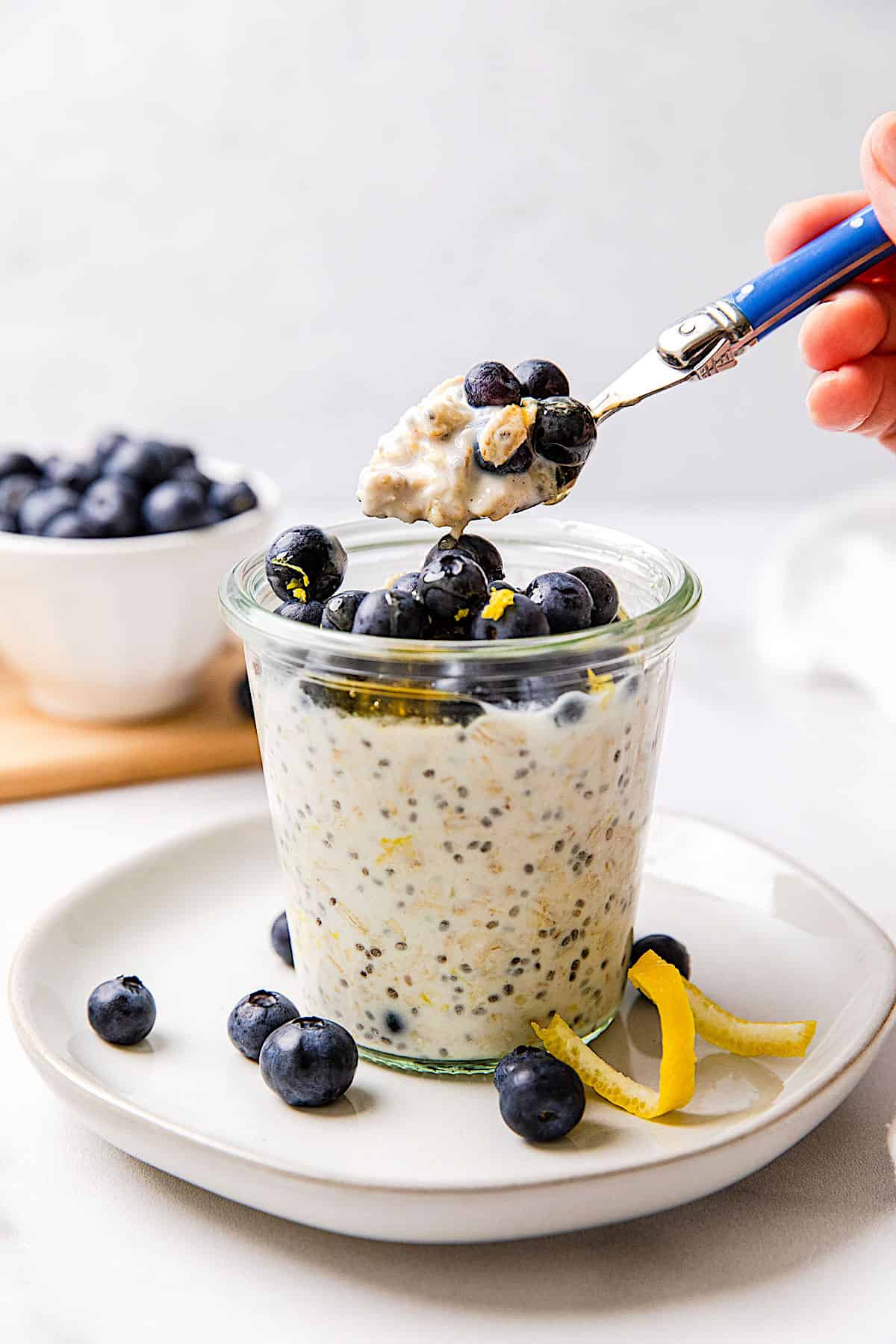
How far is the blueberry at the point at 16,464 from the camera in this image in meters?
1.81

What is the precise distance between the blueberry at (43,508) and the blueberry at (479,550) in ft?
2.64

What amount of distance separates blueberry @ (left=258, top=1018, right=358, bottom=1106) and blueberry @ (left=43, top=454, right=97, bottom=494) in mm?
1055

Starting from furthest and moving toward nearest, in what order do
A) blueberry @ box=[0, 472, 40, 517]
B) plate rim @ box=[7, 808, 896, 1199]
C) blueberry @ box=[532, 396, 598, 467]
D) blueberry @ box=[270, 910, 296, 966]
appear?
blueberry @ box=[0, 472, 40, 517] → blueberry @ box=[270, 910, 296, 966] → blueberry @ box=[532, 396, 598, 467] → plate rim @ box=[7, 808, 896, 1199]

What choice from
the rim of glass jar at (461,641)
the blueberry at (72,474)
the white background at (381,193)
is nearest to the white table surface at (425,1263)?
the rim of glass jar at (461,641)

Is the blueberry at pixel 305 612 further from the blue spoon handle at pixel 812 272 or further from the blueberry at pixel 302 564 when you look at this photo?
the blue spoon handle at pixel 812 272

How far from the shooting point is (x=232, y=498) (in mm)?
1771

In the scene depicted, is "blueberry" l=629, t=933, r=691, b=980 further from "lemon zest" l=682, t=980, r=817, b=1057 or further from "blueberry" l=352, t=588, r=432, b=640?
"blueberry" l=352, t=588, r=432, b=640

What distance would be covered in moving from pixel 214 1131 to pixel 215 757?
2.72 feet

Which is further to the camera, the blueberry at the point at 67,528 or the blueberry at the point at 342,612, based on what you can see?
the blueberry at the point at 67,528

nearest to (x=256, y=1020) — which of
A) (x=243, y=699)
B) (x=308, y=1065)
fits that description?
(x=308, y=1065)

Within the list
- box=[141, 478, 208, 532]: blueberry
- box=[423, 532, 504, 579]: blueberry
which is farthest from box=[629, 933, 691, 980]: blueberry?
box=[141, 478, 208, 532]: blueberry

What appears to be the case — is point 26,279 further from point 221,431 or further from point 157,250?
point 221,431

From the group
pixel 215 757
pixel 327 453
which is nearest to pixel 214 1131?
pixel 215 757

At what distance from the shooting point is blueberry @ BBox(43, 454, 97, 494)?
1.79 meters
